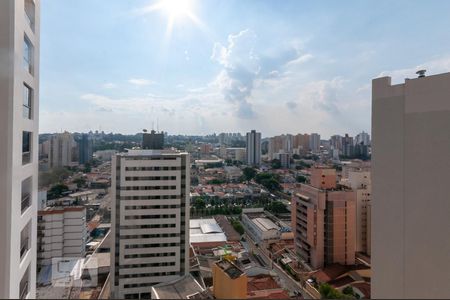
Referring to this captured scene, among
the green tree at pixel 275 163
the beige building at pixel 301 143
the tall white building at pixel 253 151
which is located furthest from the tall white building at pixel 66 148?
the beige building at pixel 301 143

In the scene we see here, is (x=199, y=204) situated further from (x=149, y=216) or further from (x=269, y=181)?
(x=149, y=216)

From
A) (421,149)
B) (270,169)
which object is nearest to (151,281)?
(421,149)

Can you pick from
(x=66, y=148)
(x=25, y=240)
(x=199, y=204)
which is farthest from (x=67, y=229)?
(x=199, y=204)

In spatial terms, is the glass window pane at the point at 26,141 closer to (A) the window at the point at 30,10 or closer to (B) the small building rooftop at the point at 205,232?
(A) the window at the point at 30,10

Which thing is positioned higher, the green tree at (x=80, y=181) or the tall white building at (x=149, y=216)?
the green tree at (x=80, y=181)

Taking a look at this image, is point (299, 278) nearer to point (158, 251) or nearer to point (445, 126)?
point (158, 251)

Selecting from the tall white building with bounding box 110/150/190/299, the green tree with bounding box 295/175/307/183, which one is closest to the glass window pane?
the tall white building with bounding box 110/150/190/299
